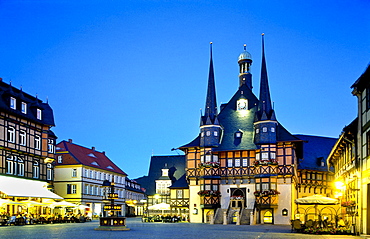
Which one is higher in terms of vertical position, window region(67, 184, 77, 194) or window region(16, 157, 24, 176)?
window region(16, 157, 24, 176)

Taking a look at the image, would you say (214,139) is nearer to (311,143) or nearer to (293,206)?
(293,206)

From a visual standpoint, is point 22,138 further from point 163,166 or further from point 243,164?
point 163,166

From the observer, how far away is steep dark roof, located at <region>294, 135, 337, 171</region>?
7189 centimetres

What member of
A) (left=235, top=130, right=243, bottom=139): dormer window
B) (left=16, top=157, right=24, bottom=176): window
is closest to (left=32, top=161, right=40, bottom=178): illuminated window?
(left=16, top=157, right=24, bottom=176): window

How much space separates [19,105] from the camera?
49594 mm

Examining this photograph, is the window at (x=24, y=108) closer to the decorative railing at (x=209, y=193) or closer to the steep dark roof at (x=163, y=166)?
the decorative railing at (x=209, y=193)

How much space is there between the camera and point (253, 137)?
56.9 m

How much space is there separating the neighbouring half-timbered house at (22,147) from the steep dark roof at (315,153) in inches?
1392

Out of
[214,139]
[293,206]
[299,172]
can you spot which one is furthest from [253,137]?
[299,172]

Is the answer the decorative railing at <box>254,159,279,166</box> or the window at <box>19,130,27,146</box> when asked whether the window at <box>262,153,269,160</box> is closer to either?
the decorative railing at <box>254,159,279,166</box>

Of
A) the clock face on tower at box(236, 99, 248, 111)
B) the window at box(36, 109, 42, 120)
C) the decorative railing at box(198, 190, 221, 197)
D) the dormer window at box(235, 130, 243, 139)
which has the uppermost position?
the clock face on tower at box(236, 99, 248, 111)

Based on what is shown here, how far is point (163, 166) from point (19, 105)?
35141mm

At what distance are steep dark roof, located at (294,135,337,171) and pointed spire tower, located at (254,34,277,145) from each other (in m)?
16.6

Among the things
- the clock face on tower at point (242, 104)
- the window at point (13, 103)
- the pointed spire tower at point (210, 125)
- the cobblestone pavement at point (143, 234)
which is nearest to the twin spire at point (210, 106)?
the pointed spire tower at point (210, 125)
